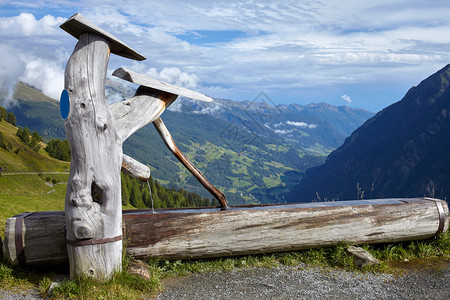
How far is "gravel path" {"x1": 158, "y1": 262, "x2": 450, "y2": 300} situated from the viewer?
7020 mm

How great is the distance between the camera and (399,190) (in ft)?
651

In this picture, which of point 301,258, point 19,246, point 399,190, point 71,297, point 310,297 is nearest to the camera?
point 71,297

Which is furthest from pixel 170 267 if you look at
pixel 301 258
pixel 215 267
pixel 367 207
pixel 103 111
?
pixel 367 207

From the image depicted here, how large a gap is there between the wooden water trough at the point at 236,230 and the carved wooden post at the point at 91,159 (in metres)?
1.07

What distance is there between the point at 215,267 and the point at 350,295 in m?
2.79

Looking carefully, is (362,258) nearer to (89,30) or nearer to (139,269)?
(139,269)

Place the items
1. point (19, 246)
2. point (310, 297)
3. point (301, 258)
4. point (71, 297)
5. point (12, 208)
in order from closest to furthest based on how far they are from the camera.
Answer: point (71, 297) → point (310, 297) → point (19, 246) → point (301, 258) → point (12, 208)

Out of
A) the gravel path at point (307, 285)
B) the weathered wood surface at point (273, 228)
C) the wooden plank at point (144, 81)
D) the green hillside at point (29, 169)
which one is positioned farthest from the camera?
the green hillside at point (29, 169)

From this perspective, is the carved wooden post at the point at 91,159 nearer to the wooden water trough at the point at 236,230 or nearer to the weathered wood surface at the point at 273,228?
the wooden water trough at the point at 236,230

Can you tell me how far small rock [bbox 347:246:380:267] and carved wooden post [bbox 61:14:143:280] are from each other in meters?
5.16

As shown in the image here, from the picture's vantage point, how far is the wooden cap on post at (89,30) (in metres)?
6.32

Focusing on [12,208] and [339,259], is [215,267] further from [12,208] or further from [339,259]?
[12,208]

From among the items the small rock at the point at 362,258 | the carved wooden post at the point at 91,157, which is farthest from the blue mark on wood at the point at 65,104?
the small rock at the point at 362,258

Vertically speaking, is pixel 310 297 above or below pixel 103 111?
below
